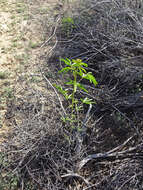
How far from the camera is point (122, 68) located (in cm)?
338

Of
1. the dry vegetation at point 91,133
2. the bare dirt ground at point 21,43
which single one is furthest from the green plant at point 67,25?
the dry vegetation at point 91,133

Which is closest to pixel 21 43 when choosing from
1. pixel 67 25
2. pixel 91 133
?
pixel 67 25

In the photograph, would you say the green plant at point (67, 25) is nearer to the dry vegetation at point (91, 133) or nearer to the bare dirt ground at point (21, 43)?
the bare dirt ground at point (21, 43)

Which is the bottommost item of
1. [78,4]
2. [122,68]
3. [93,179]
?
[93,179]

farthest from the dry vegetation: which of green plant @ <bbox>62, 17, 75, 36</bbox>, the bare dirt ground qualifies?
green plant @ <bbox>62, 17, 75, 36</bbox>

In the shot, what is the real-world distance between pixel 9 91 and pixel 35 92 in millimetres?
566

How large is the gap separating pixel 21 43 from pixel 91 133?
2647 mm

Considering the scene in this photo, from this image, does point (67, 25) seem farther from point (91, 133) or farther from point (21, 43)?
point (91, 133)

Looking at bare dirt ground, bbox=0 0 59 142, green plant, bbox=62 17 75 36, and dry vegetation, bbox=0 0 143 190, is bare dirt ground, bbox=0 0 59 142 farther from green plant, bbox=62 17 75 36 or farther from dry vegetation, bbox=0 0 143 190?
green plant, bbox=62 17 75 36

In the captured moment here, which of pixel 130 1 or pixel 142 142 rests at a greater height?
pixel 130 1

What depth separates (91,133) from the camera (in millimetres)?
2773

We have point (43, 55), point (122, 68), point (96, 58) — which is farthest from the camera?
point (43, 55)

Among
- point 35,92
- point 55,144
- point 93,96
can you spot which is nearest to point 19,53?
point 35,92

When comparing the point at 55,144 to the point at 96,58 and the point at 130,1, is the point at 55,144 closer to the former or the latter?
Answer: the point at 96,58
